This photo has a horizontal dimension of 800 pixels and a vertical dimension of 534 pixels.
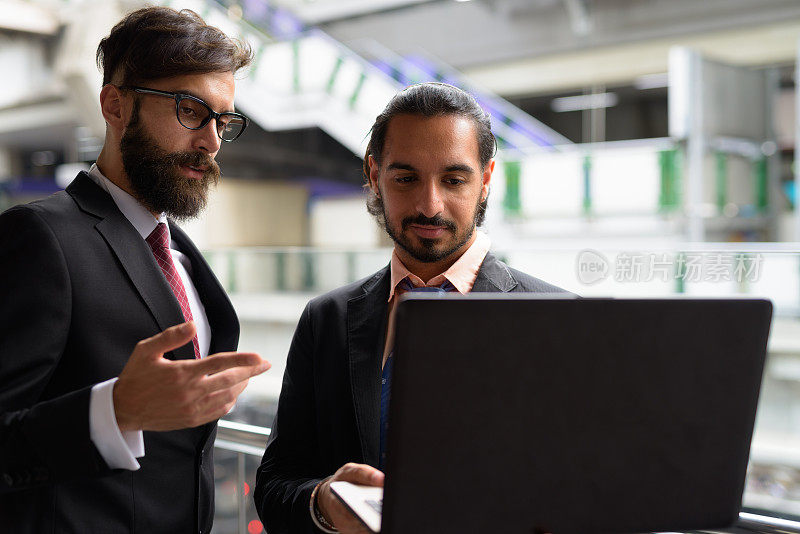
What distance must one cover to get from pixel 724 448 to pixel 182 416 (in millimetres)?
711

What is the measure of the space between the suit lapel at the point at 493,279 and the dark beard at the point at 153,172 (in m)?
0.63

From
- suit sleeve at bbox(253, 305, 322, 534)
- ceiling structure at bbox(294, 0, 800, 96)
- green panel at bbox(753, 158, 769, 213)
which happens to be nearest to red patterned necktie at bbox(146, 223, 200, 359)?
suit sleeve at bbox(253, 305, 322, 534)

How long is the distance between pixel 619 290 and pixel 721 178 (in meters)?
3.33

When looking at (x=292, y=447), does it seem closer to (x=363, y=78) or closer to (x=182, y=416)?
(x=182, y=416)

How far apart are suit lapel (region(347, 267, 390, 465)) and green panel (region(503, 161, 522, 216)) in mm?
7162

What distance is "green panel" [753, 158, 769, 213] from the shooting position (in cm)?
764

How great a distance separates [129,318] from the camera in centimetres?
137

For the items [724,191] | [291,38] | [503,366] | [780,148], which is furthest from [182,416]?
[780,148]

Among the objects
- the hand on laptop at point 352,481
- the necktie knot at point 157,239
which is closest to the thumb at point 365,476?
the hand on laptop at point 352,481

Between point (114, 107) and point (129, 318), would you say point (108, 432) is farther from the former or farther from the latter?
point (114, 107)

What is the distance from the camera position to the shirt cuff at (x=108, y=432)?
112 cm

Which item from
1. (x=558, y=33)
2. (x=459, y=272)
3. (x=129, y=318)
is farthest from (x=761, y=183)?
(x=129, y=318)

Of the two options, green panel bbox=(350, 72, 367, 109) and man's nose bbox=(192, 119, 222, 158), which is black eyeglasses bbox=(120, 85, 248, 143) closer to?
man's nose bbox=(192, 119, 222, 158)

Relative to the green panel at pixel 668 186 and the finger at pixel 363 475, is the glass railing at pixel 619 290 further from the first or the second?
the green panel at pixel 668 186
